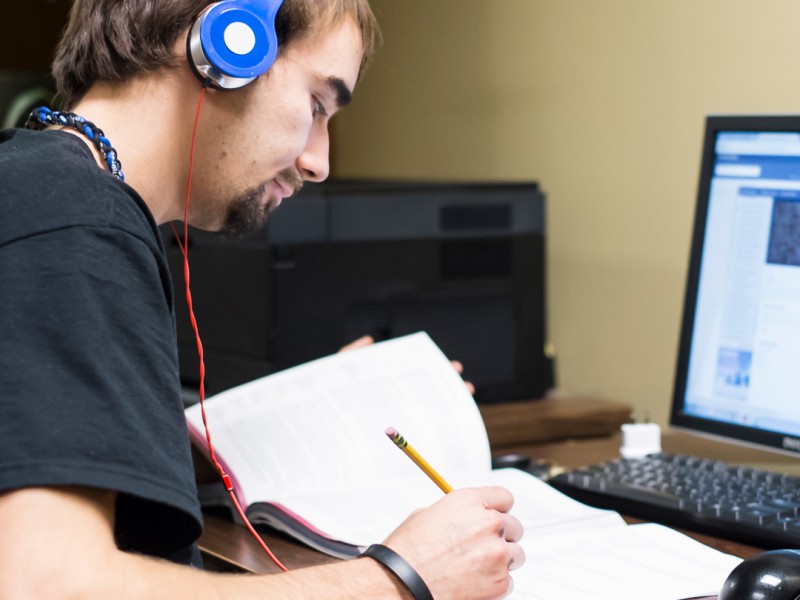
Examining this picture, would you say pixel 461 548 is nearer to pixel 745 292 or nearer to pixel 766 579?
pixel 766 579

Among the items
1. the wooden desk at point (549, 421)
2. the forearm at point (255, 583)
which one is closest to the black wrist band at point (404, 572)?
the forearm at point (255, 583)

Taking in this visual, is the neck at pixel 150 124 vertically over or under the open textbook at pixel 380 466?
over

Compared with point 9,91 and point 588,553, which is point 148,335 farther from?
point 9,91

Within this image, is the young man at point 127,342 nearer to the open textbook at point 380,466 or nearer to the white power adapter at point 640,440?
the open textbook at point 380,466

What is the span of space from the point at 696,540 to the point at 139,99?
625mm

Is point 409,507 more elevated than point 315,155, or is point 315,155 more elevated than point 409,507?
point 315,155

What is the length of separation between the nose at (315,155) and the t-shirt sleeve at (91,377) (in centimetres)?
33

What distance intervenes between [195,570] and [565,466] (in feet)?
2.08

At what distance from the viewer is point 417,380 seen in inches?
48.5

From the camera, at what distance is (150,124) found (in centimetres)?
89

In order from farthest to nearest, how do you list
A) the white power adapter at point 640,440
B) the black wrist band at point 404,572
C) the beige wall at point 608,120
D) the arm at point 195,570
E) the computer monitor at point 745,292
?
the beige wall at point 608,120 → the white power adapter at point 640,440 → the computer monitor at point 745,292 → the black wrist band at point 404,572 → the arm at point 195,570

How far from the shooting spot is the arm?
0.63 meters

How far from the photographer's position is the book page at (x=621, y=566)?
32.2 inches

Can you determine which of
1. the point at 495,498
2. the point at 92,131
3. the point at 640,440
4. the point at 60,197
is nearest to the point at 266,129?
the point at 92,131
